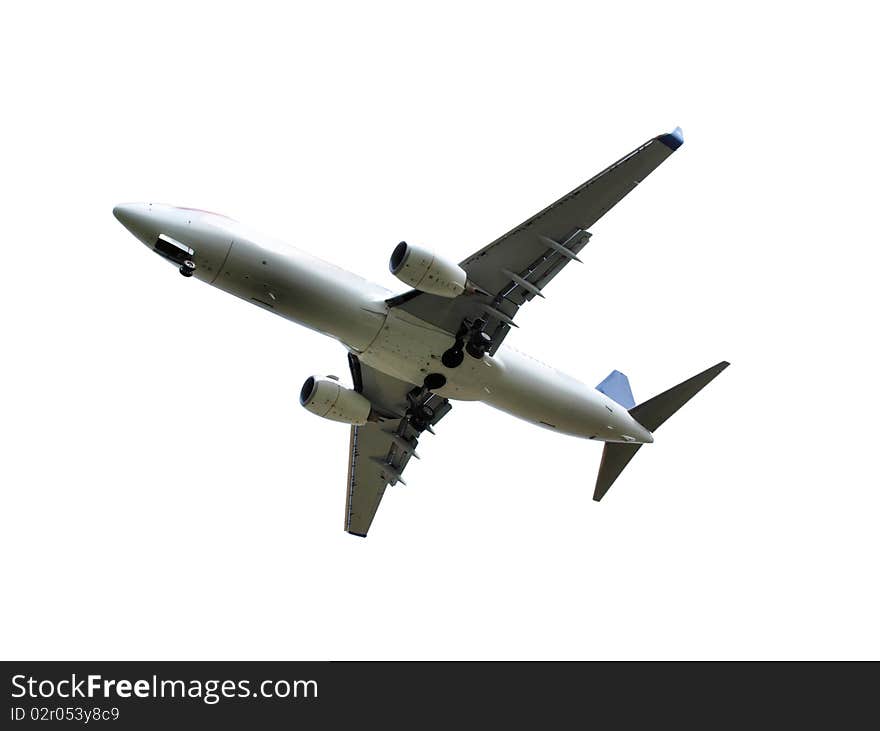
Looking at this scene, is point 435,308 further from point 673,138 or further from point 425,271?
point 673,138

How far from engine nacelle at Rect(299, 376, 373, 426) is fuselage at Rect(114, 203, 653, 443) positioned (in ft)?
7.18

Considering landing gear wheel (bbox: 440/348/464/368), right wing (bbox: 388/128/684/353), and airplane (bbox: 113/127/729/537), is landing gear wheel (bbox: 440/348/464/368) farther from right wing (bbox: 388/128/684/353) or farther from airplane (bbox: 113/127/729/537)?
right wing (bbox: 388/128/684/353)

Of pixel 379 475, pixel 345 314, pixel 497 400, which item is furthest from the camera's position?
pixel 379 475

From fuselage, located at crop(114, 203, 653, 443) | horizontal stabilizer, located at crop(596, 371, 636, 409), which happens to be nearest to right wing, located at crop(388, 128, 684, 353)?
fuselage, located at crop(114, 203, 653, 443)

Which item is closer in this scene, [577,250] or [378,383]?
[577,250]

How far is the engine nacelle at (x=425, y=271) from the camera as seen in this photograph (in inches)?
1299

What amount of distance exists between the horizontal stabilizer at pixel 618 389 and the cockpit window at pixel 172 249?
A: 57.2 feet

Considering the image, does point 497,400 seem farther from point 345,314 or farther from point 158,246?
point 158,246

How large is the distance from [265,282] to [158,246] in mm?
3431

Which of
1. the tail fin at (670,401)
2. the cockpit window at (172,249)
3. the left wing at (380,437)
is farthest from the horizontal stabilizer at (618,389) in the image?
the cockpit window at (172,249)

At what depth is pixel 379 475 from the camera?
45156 mm

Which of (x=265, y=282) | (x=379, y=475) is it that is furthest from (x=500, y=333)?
(x=379, y=475)

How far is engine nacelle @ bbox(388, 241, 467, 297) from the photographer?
3300 centimetres

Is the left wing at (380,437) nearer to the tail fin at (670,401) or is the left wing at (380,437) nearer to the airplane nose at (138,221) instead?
the tail fin at (670,401)
